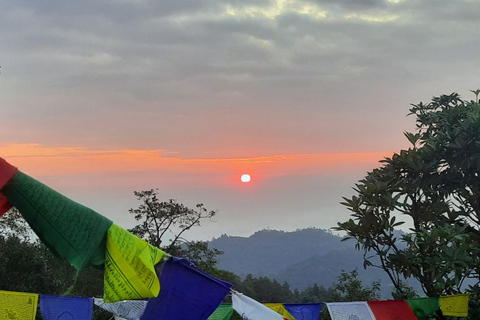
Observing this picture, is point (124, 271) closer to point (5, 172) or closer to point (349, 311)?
point (5, 172)

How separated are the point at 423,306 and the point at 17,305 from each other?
7.66 metres

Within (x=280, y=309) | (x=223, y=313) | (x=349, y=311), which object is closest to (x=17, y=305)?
(x=223, y=313)

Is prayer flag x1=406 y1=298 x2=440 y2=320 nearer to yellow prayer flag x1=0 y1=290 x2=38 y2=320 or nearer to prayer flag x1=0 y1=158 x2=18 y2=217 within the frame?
yellow prayer flag x1=0 y1=290 x2=38 y2=320

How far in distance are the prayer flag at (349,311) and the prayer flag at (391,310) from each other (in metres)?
0.14

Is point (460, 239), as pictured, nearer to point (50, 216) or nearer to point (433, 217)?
point (433, 217)

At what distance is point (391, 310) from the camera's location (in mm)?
10758

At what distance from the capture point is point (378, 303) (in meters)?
10.7

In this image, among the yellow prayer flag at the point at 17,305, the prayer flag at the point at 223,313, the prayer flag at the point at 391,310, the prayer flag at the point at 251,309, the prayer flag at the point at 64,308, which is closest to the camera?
the prayer flag at the point at 251,309

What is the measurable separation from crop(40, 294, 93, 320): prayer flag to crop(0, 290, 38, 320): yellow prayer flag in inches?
7.4

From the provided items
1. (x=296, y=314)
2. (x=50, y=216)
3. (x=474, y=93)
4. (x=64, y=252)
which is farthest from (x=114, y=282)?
(x=474, y=93)

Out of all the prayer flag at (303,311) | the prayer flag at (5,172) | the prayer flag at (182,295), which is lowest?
the prayer flag at (182,295)

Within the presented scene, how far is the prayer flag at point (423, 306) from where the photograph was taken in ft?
36.2

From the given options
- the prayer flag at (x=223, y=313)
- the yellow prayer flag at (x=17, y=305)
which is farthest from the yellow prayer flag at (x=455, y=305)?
the yellow prayer flag at (x=17, y=305)

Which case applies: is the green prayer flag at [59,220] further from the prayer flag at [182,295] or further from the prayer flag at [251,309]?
the prayer flag at [251,309]
